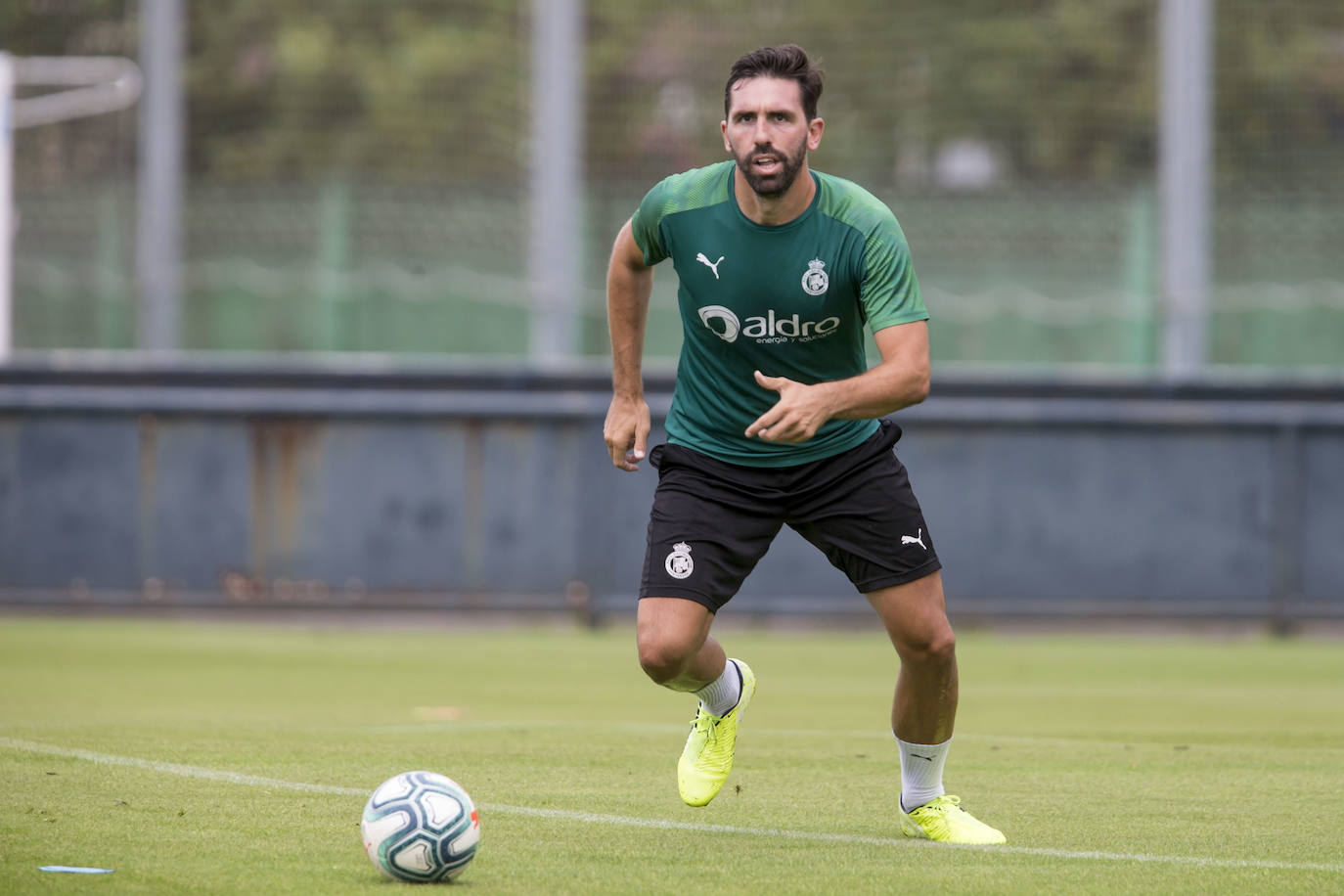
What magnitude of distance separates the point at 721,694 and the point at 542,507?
706 cm

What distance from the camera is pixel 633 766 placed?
7.13m

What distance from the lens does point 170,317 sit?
14.7 meters

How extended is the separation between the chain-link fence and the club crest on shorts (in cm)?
879

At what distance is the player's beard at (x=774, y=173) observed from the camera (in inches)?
220

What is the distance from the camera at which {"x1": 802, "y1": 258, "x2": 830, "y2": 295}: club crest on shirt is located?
566 centimetres

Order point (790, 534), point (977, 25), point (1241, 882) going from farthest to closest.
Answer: point (977, 25)
point (790, 534)
point (1241, 882)

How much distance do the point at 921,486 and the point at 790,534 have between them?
99 cm

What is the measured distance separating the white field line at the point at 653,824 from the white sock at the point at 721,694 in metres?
0.41

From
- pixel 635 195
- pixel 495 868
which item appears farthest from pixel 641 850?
pixel 635 195

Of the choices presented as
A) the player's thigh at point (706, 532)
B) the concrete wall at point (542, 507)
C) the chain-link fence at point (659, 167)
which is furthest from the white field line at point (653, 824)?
the chain-link fence at point (659, 167)

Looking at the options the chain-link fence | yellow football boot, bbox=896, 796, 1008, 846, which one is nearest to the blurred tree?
the chain-link fence

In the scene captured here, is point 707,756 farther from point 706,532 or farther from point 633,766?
point 633,766

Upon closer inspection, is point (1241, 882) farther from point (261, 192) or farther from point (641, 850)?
point (261, 192)

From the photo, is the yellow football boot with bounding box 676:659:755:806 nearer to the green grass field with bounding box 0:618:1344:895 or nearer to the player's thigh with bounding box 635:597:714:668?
the green grass field with bounding box 0:618:1344:895
